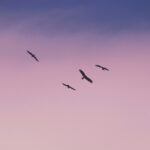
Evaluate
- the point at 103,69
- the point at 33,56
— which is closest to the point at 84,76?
the point at 103,69

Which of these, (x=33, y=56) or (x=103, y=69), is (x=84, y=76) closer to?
(x=103, y=69)

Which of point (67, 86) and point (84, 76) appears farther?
point (67, 86)

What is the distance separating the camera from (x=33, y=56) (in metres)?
59.0

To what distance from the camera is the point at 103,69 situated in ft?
198

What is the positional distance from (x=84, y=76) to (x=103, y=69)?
14.4 ft

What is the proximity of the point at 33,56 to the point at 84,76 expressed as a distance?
966cm

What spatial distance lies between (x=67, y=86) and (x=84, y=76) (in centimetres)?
1066

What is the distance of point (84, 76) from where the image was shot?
190 ft

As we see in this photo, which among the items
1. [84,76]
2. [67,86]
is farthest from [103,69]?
[67,86]

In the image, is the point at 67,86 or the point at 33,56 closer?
the point at 33,56

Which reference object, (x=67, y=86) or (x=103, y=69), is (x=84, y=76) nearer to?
(x=103, y=69)

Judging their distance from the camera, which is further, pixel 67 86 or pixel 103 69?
pixel 67 86

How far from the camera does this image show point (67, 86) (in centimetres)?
6800
